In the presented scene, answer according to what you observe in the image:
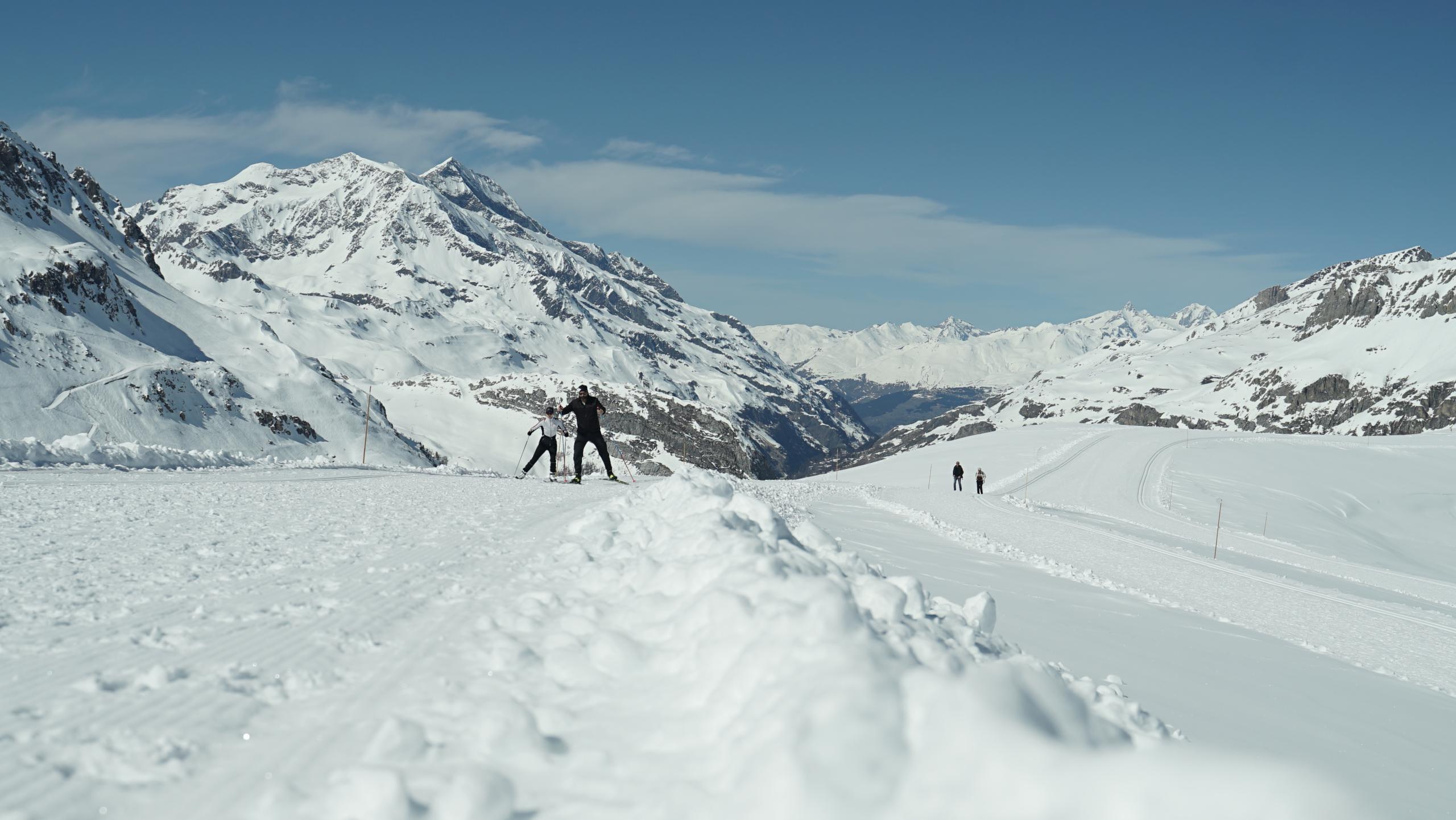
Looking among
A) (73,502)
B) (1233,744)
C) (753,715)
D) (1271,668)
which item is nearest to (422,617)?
(753,715)

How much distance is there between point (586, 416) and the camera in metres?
20.1

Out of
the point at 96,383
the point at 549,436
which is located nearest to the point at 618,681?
the point at 549,436

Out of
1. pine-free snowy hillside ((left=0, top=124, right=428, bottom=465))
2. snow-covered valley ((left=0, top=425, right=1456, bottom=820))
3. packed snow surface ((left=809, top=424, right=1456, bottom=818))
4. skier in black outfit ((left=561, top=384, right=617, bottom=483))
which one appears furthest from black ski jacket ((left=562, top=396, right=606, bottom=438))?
pine-free snowy hillside ((left=0, top=124, right=428, bottom=465))

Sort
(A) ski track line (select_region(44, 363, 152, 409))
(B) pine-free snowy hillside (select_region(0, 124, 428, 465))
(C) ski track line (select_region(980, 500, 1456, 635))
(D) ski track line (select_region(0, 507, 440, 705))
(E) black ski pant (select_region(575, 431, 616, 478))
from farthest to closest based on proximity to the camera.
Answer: (B) pine-free snowy hillside (select_region(0, 124, 428, 465)) < (A) ski track line (select_region(44, 363, 152, 409)) < (E) black ski pant (select_region(575, 431, 616, 478)) < (C) ski track line (select_region(980, 500, 1456, 635)) < (D) ski track line (select_region(0, 507, 440, 705))

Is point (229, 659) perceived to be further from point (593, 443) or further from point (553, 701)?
point (593, 443)

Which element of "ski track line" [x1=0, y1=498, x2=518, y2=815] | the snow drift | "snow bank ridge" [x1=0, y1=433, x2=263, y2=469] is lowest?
"snow bank ridge" [x1=0, y1=433, x2=263, y2=469]

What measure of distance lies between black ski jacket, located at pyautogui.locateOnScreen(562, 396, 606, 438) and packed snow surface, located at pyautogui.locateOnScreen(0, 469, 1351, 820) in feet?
41.0

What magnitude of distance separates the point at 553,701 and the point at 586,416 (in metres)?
16.2

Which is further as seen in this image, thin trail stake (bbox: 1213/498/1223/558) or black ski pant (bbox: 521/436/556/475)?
thin trail stake (bbox: 1213/498/1223/558)

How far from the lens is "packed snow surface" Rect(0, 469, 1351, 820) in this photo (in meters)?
3.04

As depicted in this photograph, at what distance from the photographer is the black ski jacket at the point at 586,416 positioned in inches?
786

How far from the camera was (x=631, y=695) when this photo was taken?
4398 millimetres

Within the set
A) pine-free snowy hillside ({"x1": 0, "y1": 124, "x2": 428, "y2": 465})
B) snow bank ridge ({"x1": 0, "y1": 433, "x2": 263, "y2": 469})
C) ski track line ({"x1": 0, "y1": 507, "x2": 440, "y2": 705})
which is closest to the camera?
ski track line ({"x1": 0, "y1": 507, "x2": 440, "y2": 705})

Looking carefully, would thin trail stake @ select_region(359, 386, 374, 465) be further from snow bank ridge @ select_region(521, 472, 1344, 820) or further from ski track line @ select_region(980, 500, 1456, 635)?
ski track line @ select_region(980, 500, 1456, 635)
